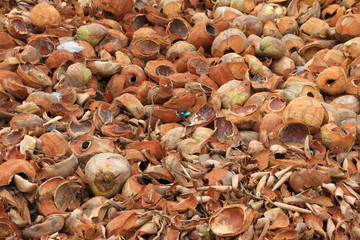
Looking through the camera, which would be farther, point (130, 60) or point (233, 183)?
point (130, 60)

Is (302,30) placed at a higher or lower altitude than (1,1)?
lower

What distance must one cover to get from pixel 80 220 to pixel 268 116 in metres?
1.60

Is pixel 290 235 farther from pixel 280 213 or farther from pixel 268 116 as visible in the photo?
pixel 268 116

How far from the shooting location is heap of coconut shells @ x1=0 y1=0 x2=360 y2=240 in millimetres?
2766

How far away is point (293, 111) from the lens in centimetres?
348

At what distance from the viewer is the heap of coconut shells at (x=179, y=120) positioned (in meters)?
2.77

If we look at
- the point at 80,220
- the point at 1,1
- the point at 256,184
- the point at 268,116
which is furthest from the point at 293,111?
the point at 1,1

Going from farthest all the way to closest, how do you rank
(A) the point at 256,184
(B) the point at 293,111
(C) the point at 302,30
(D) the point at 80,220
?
1. (C) the point at 302,30
2. (B) the point at 293,111
3. (A) the point at 256,184
4. (D) the point at 80,220

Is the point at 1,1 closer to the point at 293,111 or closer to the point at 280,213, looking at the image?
the point at 293,111

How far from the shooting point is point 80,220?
279cm

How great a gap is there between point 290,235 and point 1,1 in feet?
14.3

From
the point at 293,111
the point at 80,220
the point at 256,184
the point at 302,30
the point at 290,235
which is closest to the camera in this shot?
the point at 290,235

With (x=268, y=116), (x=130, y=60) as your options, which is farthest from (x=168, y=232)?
(x=130, y=60)

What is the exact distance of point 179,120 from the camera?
382 cm
